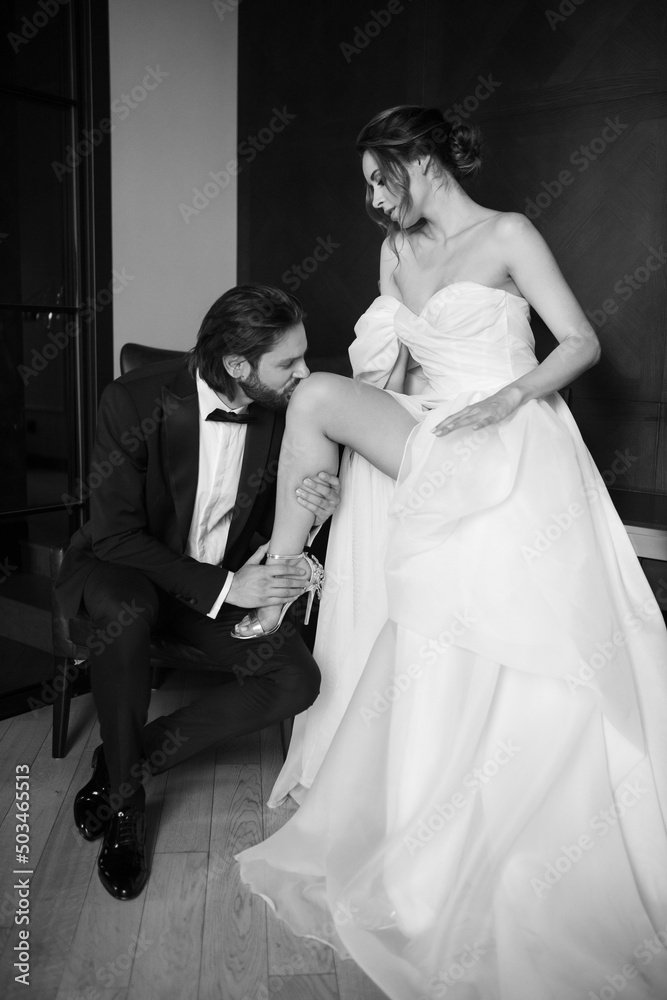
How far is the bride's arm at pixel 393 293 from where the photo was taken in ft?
6.98

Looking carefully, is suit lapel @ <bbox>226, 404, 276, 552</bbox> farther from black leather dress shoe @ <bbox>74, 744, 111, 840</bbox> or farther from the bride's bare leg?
black leather dress shoe @ <bbox>74, 744, 111, 840</bbox>

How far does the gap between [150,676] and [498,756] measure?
78 cm

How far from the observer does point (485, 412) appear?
68.2 inches

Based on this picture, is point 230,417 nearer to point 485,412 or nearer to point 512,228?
point 485,412

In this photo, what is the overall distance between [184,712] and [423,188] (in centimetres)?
129

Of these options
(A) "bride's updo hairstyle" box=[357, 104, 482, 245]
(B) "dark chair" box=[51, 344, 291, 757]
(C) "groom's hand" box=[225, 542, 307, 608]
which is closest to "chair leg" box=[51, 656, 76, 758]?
(B) "dark chair" box=[51, 344, 291, 757]

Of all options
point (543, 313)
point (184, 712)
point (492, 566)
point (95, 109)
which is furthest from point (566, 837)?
point (95, 109)

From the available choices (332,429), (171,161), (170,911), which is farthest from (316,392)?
(171,161)

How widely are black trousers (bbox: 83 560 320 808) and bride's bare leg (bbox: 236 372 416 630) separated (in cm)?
32

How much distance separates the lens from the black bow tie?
2.02m

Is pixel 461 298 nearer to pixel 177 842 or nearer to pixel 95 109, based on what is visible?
pixel 177 842

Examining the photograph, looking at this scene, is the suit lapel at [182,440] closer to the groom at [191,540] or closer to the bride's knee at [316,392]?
the groom at [191,540]

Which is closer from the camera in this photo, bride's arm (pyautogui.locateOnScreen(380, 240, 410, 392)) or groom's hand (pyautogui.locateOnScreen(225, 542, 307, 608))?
groom's hand (pyautogui.locateOnScreen(225, 542, 307, 608))

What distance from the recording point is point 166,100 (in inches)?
122
